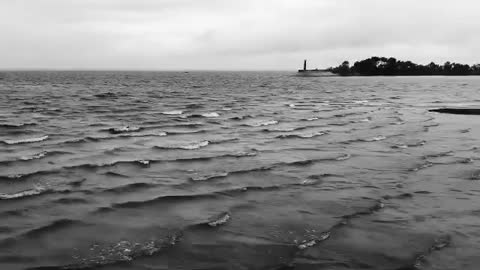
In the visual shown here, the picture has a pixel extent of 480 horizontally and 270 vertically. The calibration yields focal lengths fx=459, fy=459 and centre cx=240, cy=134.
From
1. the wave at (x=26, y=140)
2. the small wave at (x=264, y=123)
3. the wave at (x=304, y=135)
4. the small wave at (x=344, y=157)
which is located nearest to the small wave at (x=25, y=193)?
the wave at (x=26, y=140)

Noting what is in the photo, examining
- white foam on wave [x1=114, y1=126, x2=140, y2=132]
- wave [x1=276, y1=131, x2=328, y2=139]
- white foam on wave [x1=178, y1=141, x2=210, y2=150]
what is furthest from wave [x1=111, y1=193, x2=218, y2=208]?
white foam on wave [x1=114, y1=126, x2=140, y2=132]

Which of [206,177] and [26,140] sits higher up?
[26,140]

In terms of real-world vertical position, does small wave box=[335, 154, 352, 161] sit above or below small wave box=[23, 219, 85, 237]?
above

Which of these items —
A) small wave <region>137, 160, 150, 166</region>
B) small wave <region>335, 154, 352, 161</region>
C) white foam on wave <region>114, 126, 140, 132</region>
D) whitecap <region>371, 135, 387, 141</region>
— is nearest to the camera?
small wave <region>137, 160, 150, 166</region>

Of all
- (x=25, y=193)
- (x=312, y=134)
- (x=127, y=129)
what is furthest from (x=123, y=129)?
(x=25, y=193)

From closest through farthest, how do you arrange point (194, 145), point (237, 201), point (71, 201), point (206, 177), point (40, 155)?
point (71, 201) < point (237, 201) < point (206, 177) < point (40, 155) < point (194, 145)

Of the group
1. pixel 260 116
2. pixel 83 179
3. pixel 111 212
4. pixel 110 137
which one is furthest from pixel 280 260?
pixel 260 116

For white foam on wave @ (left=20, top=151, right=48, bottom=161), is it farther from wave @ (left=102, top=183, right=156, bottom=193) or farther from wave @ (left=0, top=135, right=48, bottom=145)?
wave @ (left=102, top=183, right=156, bottom=193)

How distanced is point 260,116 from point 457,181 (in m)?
19.7

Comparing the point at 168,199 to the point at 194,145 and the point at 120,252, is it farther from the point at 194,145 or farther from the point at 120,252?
the point at 194,145

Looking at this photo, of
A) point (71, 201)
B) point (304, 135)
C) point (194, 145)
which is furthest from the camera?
point (304, 135)

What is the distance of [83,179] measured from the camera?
498 inches

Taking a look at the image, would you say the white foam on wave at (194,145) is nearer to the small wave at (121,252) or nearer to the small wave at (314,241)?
the small wave at (121,252)

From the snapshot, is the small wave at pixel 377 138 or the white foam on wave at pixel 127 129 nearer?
the small wave at pixel 377 138
